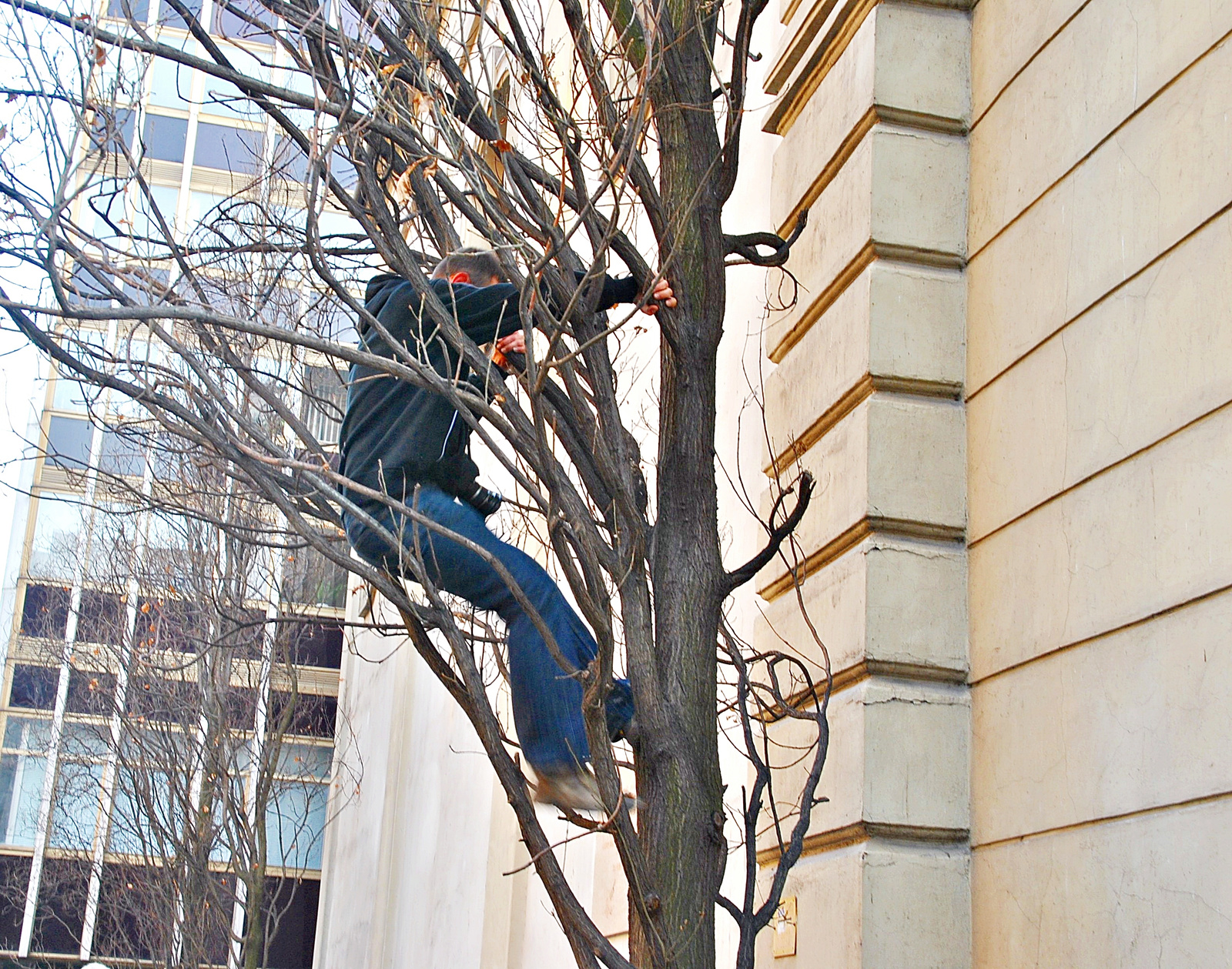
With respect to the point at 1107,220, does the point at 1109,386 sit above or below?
below

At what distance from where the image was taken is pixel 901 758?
4461 millimetres

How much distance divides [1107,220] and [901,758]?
170 centimetres

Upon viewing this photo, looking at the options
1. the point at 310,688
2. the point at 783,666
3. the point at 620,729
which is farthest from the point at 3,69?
the point at 310,688

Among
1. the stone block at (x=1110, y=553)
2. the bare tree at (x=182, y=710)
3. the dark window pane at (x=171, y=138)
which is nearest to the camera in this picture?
the stone block at (x=1110, y=553)

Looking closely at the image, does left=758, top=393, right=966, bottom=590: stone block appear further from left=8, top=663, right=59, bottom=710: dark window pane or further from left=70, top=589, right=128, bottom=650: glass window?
left=8, top=663, right=59, bottom=710: dark window pane

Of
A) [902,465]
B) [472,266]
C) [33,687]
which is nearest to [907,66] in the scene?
[902,465]

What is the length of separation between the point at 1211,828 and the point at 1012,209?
2.14 metres

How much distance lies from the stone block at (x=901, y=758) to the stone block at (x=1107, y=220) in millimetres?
1035

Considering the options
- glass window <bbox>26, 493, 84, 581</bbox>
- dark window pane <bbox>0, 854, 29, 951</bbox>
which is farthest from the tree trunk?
dark window pane <bbox>0, 854, 29, 951</bbox>

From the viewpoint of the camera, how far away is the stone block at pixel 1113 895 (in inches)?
128

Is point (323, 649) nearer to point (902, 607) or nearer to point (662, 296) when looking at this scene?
point (902, 607)

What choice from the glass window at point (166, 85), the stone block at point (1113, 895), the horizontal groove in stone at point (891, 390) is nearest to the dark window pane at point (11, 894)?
the glass window at point (166, 85)

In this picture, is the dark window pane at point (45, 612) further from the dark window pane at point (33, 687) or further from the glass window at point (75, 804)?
the glass window at point (75, 804)

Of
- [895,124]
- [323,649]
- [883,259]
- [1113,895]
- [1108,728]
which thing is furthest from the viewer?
[323,649]
